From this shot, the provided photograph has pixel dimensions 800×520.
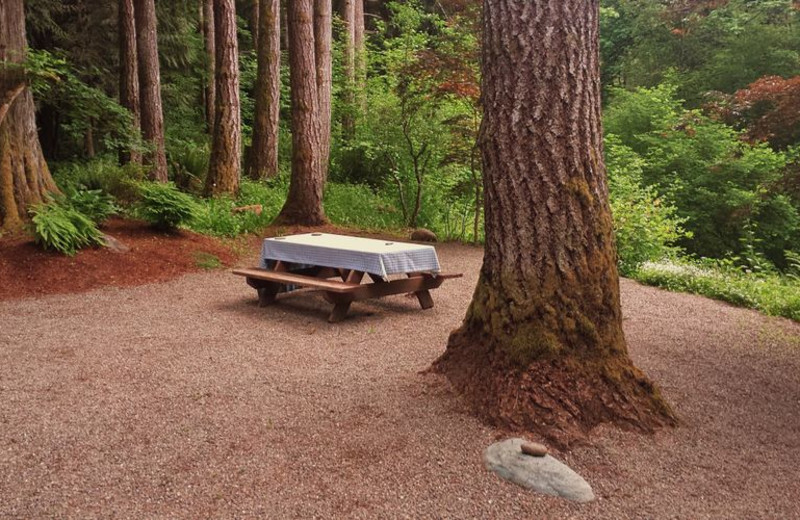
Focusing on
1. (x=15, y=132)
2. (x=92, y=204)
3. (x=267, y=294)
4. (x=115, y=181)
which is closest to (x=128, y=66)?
(x=115, y=181)

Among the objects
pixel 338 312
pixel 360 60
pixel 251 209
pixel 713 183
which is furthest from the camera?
pixel 360 60

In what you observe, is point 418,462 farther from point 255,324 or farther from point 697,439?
point 255,324

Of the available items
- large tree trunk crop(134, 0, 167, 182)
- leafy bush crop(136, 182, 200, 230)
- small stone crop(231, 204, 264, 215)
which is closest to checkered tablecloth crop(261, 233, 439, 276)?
leafy bush crop(136, 182, 200, 230)

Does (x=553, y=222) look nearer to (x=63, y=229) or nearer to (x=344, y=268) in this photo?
(x=344, y=268)

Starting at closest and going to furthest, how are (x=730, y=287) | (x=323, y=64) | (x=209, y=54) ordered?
1. (x=730, y=287)
2. (x=323, y=64)
3. (x=209, y=54)

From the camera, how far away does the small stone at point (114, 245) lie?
29.5ft

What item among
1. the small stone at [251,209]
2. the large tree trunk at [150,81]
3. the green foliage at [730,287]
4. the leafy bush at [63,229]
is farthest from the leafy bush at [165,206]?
the green foliage at [730,287]

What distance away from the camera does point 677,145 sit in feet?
62.8

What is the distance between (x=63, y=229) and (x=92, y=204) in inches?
32.6

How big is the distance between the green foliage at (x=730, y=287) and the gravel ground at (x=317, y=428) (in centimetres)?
158

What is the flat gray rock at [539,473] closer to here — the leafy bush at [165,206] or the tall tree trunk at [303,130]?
the leafy bush at [165,206]

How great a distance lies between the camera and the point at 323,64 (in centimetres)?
1616

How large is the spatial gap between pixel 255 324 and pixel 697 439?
167 inches

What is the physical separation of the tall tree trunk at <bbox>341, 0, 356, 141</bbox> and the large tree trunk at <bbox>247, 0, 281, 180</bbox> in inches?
143
